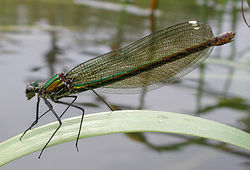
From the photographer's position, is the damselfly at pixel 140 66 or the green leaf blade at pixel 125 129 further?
the damselfly at pixel 140 66

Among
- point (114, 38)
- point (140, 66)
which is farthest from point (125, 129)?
point (114, 38)

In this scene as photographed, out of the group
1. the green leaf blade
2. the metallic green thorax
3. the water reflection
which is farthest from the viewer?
the water reflection

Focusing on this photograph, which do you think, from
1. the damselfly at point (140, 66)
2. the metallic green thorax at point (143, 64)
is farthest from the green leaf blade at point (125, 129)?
the metallic green thorax at point (143, 64)

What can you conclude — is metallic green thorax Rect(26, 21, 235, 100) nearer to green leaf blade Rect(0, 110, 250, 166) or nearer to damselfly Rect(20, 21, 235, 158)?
damselfly Rect(20, 21, 235, 158)

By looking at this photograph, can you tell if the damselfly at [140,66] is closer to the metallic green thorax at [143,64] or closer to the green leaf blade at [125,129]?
the metallic green thorax at [143,64]

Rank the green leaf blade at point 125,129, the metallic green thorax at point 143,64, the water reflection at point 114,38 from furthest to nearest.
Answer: the water reflection at point 114,38 < the metallic green thorax at point 143,64 < the green leaf blade at point 125,129

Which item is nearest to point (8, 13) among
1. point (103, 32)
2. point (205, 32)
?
point (103, 32)

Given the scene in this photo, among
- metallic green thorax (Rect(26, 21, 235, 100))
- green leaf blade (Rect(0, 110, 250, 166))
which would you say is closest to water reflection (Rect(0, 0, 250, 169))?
metallic green thorax (Rect(26, 21, 235, 100))

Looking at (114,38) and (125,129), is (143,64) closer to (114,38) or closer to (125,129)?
(125,129)
